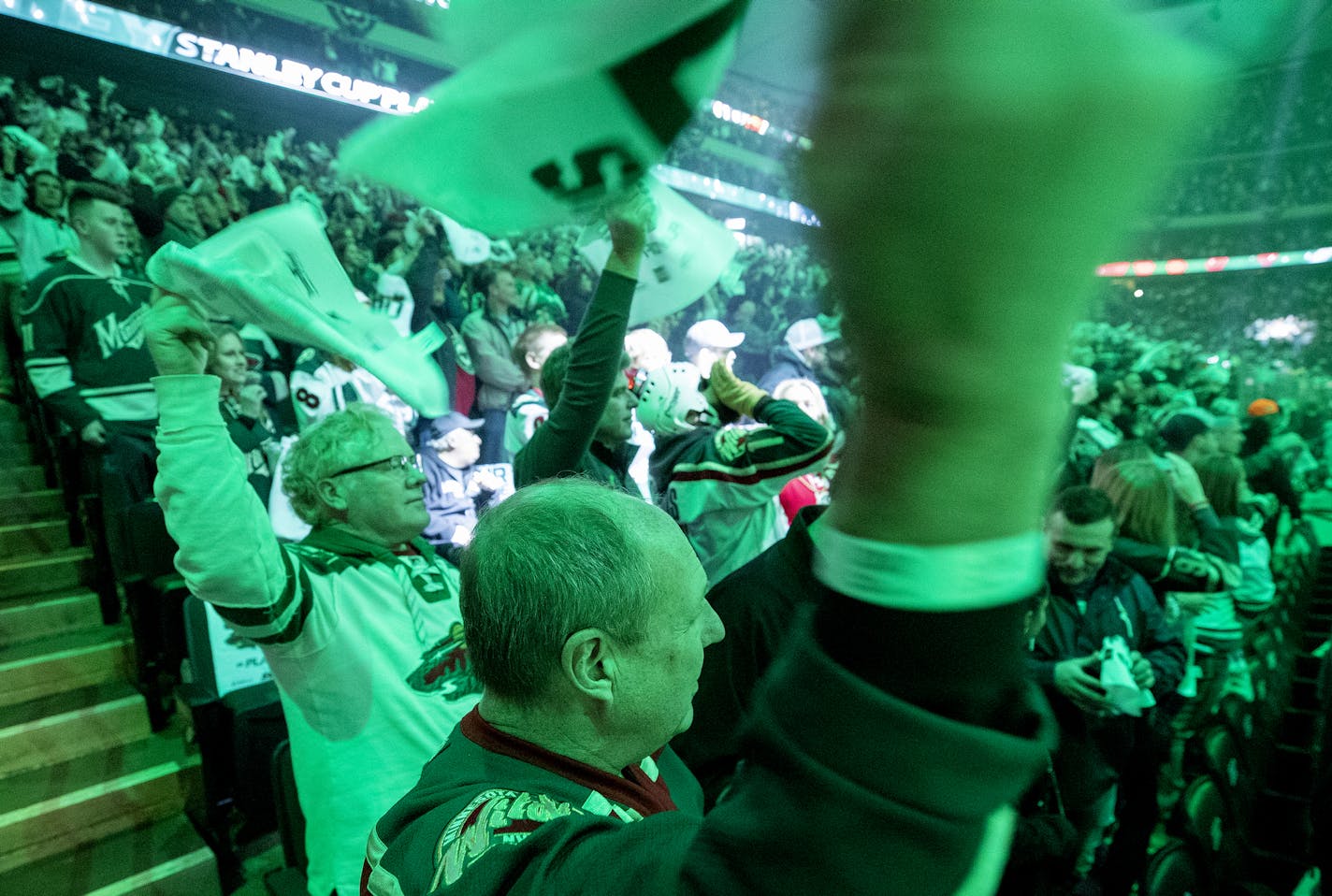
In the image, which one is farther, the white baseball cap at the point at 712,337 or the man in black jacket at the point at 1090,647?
the white baseball cap at the point at 712,337

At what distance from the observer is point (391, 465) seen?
5.99 ft

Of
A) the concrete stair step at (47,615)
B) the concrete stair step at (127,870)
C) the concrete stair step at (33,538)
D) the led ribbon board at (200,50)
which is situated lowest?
the concrete stair step at (127,870)

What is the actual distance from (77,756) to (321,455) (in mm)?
2044

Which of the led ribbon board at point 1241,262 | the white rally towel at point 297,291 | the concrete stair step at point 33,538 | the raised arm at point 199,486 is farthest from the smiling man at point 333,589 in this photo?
the led ribbon board at point 1241,262

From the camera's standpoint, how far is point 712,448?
2.67m

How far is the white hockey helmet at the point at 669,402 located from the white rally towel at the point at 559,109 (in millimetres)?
2385

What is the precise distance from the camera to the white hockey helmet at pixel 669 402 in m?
2.95

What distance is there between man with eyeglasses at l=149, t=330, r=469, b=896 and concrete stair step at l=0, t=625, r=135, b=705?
6.83 feet

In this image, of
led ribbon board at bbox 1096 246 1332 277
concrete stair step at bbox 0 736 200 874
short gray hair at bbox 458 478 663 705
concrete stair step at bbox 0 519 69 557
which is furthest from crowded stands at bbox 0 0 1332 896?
led ribbon board at bbox 1096 246 1332 277

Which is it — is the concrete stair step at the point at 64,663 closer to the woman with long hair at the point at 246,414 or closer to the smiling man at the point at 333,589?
the woman with long hair at the point at 246,414

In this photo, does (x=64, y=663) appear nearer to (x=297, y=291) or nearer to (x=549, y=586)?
(x=297, y=291)

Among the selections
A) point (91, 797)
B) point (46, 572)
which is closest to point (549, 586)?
point (91, 797)

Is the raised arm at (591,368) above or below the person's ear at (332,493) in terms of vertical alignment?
above

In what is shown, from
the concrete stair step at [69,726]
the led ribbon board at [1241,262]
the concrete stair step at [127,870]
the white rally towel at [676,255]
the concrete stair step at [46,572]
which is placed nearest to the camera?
the white rally towel at [676,255]
